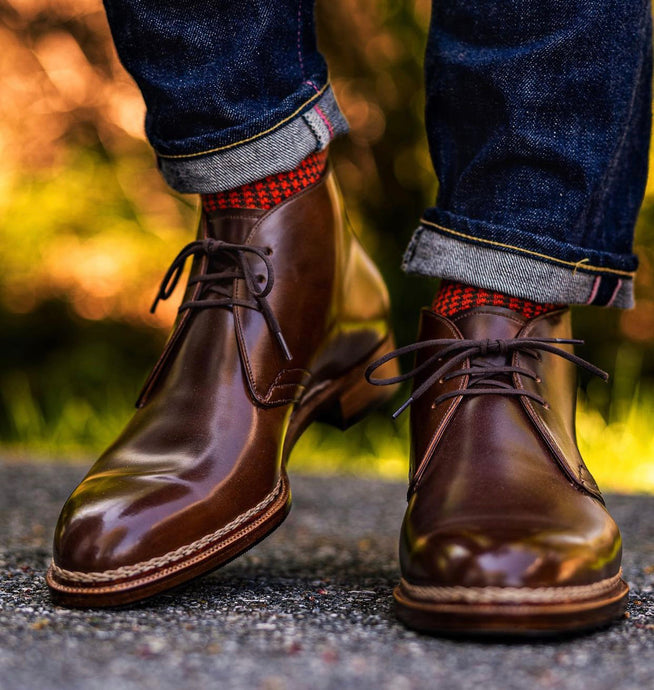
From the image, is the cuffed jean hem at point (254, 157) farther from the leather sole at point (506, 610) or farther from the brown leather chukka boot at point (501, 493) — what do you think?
the leather sole at point (506, 610)

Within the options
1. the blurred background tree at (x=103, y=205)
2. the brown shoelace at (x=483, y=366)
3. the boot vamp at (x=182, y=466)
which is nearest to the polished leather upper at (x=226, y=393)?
the boot vamp at (x=182, y=466)

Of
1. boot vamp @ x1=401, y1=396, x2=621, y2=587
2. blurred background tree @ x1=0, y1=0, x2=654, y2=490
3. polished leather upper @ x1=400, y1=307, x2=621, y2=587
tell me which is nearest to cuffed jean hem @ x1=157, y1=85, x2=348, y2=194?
polished leather upper @ x1=400, y1=307, x2=621, y2=587

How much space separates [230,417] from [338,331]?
0.25m

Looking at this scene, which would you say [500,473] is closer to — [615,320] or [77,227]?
[615,320]

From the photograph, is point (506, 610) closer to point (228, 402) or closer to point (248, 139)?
point (228, 402)

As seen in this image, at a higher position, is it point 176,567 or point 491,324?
point 491,324

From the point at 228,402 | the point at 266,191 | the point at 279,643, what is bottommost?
the point at 279,643

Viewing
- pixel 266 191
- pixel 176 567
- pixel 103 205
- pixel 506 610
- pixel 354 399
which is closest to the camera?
pixel 506 610

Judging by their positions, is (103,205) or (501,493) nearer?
(501,493)

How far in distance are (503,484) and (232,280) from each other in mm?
395

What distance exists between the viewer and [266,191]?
39.8 inches

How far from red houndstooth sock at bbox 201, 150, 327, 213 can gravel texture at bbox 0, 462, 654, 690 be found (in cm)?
44

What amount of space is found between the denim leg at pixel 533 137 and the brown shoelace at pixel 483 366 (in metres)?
0.06

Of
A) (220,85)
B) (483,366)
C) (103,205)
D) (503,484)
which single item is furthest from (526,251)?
(103,205)
